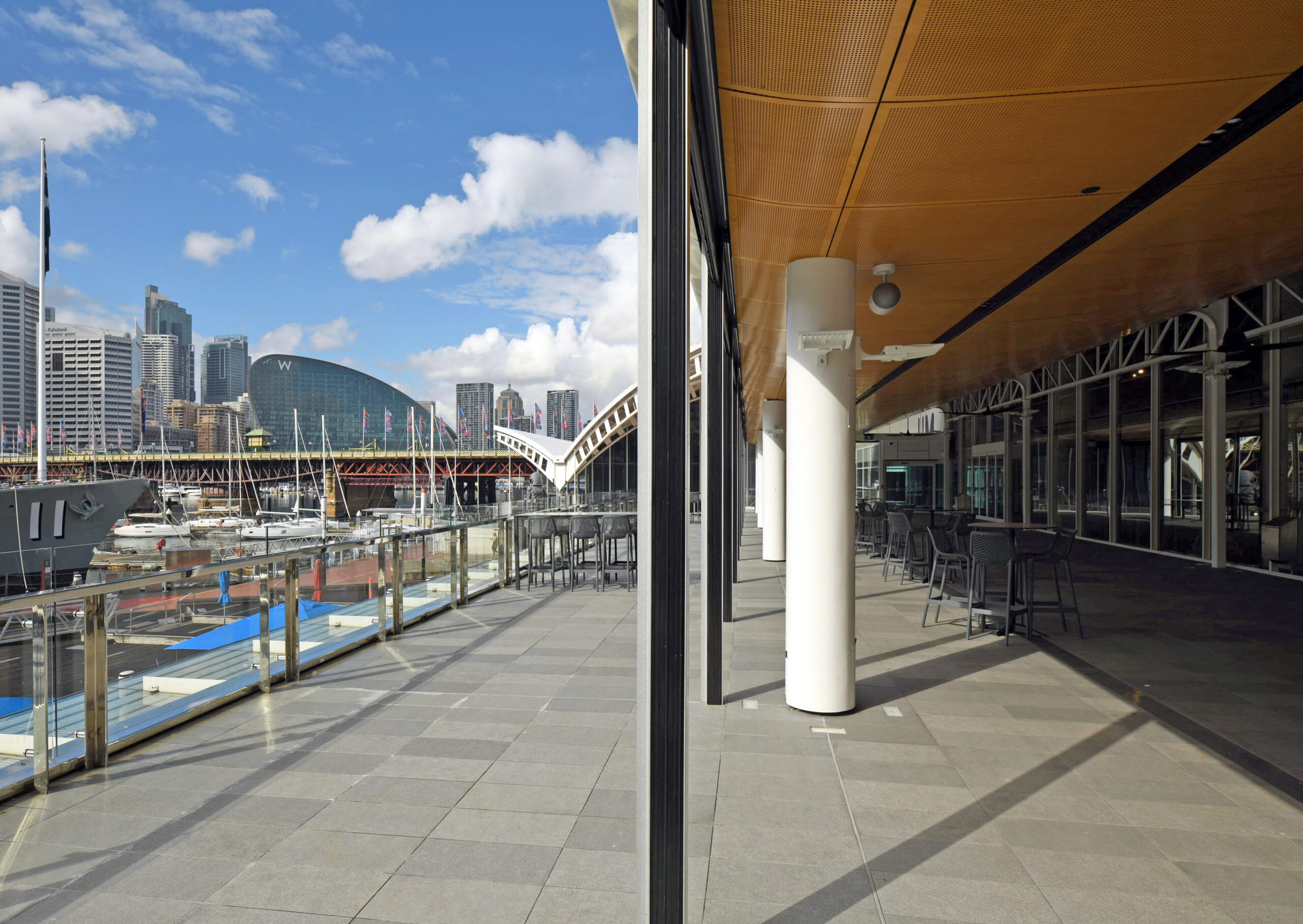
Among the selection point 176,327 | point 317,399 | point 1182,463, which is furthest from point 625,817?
point 176,327

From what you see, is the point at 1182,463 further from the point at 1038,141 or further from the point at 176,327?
the point at 176,327

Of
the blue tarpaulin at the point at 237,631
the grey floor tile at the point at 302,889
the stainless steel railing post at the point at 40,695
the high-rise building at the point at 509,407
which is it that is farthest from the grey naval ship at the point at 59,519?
the high-rise building at the point at 509,407

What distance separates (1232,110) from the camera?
9.66ft

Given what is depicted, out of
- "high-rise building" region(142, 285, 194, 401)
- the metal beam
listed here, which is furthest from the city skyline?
"high-rise building" region(142, 285, 194, 401)

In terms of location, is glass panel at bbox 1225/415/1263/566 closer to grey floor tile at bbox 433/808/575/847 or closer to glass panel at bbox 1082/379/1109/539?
glass panel at bbox 1082/379/1109/539

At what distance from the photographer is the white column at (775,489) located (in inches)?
508

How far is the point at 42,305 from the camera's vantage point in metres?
21.7

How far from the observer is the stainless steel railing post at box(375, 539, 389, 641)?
6.48 metres

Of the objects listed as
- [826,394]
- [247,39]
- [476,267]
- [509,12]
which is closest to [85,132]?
[476,267]

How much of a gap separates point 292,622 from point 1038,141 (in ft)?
16.9

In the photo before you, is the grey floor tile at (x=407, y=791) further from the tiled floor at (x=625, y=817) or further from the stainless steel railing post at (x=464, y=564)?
the stainless steel railing post at (x=464, y=564)

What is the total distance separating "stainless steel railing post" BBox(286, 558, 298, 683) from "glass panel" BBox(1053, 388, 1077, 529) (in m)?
16.8

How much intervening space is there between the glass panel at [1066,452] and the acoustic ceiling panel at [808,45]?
16774 millimetres

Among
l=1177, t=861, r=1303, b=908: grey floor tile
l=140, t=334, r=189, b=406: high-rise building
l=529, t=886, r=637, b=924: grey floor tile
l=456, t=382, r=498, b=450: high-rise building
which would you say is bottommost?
l=1177, t=861, r=1303, b=908: grey floor tile
